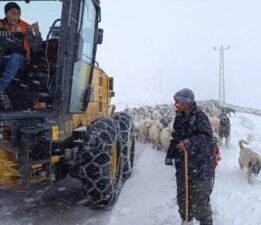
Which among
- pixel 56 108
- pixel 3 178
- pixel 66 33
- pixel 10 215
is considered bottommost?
pixel 10 215

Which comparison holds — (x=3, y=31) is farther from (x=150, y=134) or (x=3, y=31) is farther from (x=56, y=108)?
(x=150, y=134)

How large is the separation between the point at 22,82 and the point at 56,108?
2.99 ft

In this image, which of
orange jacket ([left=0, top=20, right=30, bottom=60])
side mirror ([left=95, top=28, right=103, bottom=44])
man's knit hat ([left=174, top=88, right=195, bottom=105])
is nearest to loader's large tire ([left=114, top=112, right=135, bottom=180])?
side mirror ([left=95, top=28, right=103, bottom=44])

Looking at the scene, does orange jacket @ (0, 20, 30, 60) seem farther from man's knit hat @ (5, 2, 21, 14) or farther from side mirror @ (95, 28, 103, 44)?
side mirror @ (95, 28, 103, 44)

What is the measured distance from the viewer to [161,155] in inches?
517

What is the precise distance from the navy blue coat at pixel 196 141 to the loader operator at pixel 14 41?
2.35m

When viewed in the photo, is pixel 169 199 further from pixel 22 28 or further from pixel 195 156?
pixel 22 28

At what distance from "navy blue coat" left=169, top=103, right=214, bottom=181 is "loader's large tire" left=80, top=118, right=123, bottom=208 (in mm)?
1540

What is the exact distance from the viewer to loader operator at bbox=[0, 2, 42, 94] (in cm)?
662

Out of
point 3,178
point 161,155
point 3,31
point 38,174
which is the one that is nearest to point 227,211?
point 38,174

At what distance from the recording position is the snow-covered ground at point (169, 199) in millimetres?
6527

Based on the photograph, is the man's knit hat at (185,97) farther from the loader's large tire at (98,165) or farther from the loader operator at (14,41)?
the loader operator at (14,41)

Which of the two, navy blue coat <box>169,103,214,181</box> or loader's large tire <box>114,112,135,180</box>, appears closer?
navy blue coat <box>169,103,214,181</box>

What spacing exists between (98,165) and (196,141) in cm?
184
